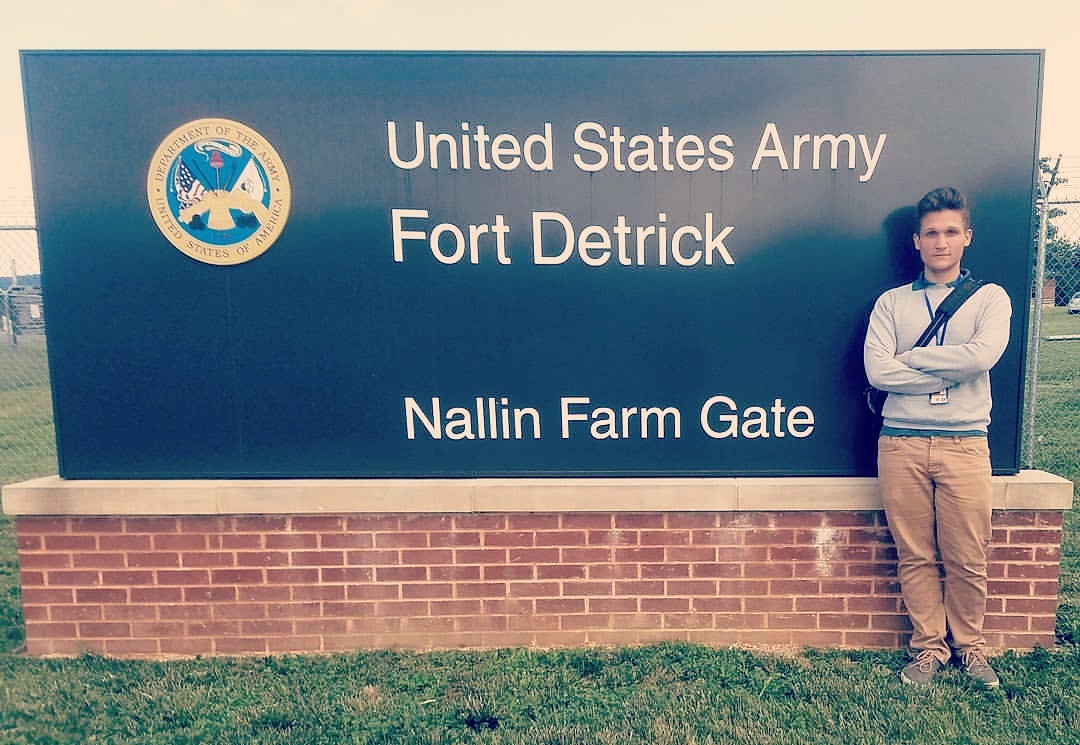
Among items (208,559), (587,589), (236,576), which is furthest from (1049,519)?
(208,559)

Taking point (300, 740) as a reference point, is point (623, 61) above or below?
above

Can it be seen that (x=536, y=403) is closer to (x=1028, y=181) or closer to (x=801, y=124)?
(x=801, y=124)

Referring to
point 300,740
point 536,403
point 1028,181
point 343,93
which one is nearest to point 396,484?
point 536,403

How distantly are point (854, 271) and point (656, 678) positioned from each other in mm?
1999

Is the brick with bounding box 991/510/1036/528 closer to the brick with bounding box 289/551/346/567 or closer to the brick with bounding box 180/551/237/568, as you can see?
the brick with bounding box 289/551/346/567

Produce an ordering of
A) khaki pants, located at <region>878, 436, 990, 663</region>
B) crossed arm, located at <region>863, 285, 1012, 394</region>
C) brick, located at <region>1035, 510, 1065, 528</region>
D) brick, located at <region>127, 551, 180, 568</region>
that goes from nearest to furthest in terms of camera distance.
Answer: crossed arm, located at <region>863, 285, 1012, 394</region> < khaki pants, located at <region>878, 436, 990, 663</region> < brick, located at <region>1035, 510, 1065, 528</region> < brick, located at <region>127, 551, 180, 568</region>

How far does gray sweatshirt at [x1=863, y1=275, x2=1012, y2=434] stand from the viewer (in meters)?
2.82

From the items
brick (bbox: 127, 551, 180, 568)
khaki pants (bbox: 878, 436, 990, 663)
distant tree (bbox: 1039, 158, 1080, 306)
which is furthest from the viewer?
distant tree (bbox: 1039, 158, 1080, 306)

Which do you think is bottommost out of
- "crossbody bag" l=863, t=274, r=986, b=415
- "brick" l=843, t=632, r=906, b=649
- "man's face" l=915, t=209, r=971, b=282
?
"brick" l=843, t=632, r=906, b=649

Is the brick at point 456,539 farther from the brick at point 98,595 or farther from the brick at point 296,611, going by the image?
the brick at point 98,595

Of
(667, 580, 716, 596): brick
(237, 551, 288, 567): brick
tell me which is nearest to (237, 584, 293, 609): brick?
(237, 551, 288, 567): brick

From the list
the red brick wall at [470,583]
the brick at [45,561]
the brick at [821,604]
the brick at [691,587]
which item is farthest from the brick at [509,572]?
the brick at [45,561]

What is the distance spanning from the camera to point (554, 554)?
10.7 feet

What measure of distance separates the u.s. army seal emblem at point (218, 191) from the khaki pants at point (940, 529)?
292 cm
